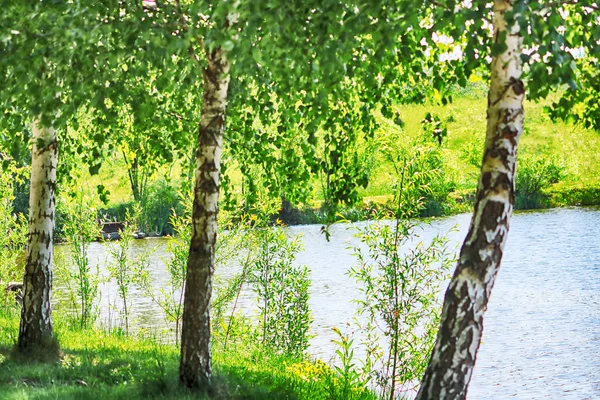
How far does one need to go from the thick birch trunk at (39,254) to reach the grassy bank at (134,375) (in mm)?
365

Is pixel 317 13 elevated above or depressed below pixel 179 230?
above

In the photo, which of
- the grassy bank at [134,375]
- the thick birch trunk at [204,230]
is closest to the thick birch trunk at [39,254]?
the grassy bank at [134,375]

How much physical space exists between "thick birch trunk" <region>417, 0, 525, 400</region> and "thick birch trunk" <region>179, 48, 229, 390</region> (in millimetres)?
3035

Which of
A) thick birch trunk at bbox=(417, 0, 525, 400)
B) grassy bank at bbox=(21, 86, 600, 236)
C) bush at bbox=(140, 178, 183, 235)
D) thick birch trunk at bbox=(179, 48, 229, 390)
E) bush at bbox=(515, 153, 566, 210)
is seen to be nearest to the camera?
thick birch trunk at bbox=(417, 0, 525, 400)

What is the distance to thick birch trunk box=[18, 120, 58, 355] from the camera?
1048 centimetres

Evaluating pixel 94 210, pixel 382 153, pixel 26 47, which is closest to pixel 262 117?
pixel 382 153

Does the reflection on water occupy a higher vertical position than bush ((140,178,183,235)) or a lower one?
lower

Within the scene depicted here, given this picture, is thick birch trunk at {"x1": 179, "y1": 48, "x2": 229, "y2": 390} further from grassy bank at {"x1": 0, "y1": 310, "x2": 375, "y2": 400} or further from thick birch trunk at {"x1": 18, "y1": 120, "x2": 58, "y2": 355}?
thick birch trunk at {"x1": 18, "y1": 120, "x2": 58, "y2": 355}

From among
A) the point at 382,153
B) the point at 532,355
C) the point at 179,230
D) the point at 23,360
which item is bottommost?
the point at 532,355

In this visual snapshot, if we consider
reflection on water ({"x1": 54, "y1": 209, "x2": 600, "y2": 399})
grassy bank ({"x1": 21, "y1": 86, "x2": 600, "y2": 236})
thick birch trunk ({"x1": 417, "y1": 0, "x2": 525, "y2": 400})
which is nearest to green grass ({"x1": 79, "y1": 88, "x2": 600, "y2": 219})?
grassy bank ({"x1": 21, "y1": 86, "x2": 600, "y2": 236})

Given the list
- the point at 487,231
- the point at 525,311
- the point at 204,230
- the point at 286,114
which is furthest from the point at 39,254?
the point at 525,311

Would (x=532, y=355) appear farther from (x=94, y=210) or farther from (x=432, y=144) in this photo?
(x=94, y=210)

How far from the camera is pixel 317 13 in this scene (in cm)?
609

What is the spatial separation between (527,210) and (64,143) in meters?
49.7
